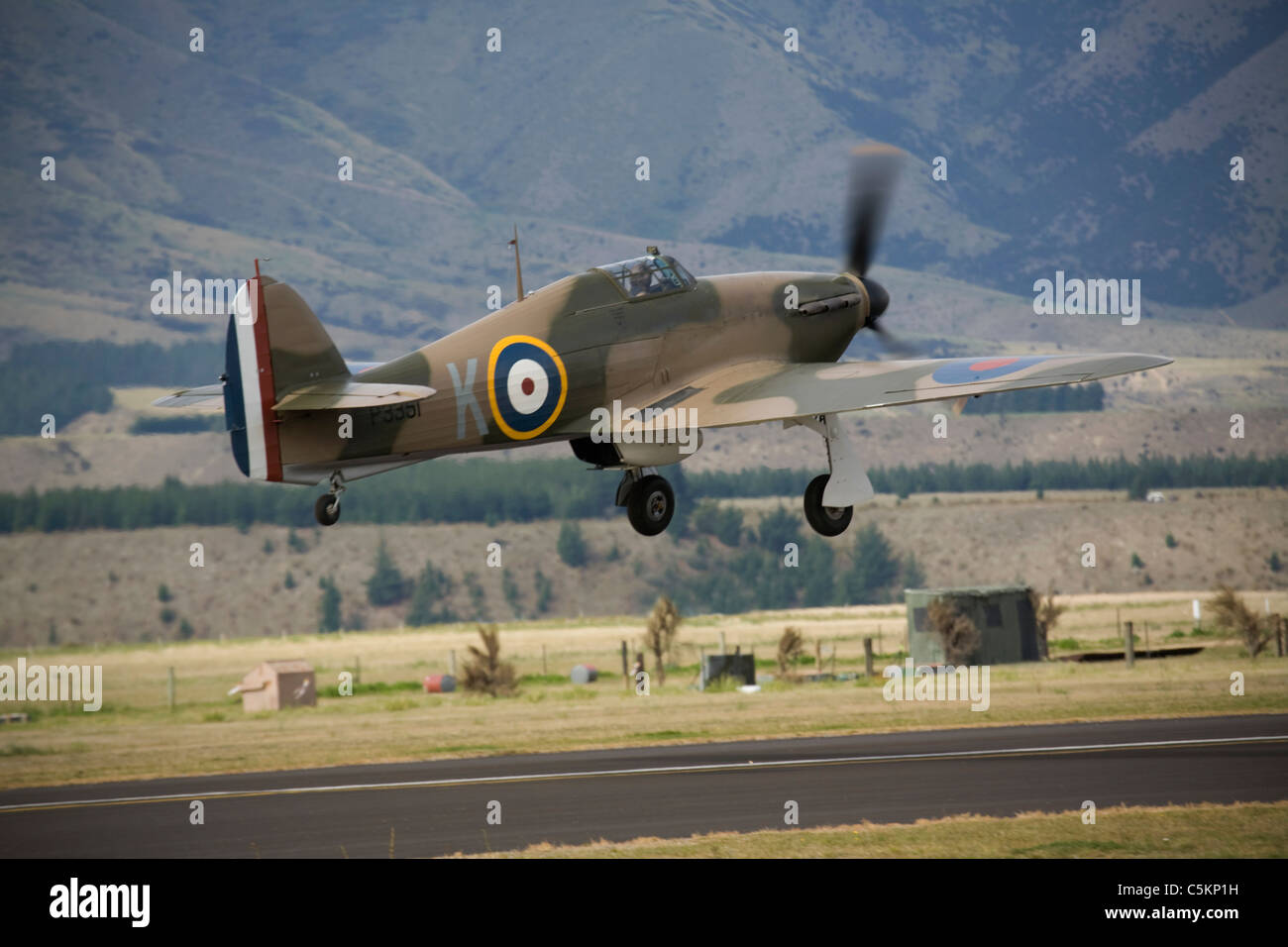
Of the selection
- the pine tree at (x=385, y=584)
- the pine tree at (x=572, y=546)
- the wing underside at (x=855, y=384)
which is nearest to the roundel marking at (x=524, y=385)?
the wing underside at (x=855, y=384)

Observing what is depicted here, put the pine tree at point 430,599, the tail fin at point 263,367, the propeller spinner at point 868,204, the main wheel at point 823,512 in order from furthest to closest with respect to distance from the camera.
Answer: the pine tree at point 430,599, the propeller spinner at point 868,204, the main wheel at point 823,512, the tail fin at point 263,367

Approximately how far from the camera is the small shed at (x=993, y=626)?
68.4 m

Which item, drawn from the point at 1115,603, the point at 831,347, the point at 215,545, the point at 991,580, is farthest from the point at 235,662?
the point at 831,347

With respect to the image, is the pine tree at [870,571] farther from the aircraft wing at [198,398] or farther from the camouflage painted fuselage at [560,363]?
the aircraft wing at [198,398]

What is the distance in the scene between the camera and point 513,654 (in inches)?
4173

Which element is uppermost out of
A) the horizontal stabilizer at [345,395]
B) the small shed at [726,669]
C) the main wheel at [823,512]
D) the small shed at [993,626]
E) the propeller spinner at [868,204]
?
the propeller spinner at [868,204]

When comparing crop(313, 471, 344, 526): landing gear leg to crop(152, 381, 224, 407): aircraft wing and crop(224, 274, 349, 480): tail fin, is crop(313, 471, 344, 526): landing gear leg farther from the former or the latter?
crop(152, 381, 224, 407): aircraft wing

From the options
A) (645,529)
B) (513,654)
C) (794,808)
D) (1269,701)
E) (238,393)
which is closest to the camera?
(238,393)

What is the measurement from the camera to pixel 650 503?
26422 millimetres

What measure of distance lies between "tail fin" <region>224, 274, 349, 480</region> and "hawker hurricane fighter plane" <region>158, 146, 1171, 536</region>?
22 millimetres

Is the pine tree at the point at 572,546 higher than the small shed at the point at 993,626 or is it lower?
higher

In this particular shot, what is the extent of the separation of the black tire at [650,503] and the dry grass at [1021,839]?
5340 mm

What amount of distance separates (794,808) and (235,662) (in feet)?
283
